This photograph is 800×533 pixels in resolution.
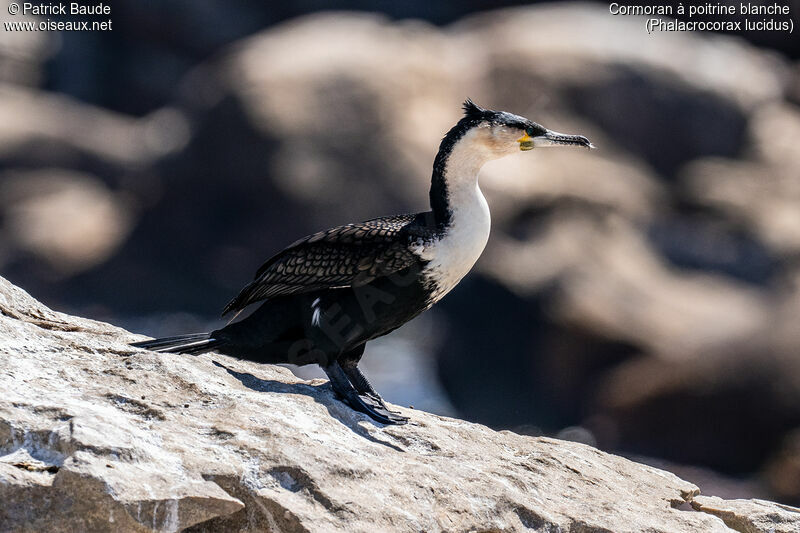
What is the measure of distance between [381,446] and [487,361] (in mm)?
9975

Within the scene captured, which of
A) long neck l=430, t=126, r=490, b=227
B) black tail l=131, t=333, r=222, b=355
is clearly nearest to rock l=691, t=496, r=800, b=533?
long neck l=430, t=126, r=490, b=227

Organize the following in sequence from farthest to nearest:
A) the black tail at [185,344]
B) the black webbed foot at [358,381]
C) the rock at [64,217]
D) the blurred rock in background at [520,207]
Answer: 1. the rock at [64,217]
2. the blurred rock in background at [520,207]
3. the black webbed foot at [358,381]
4. the black tail at [185,344]

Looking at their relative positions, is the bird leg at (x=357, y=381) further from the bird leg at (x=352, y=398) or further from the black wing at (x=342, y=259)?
the black wing at (x=342, y=259)

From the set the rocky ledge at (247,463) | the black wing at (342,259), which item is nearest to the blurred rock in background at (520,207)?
the rocky ledge at (247,463)

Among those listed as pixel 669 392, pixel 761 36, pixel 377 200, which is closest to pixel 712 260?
pixel 669 392

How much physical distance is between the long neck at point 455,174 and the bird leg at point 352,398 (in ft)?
3.03

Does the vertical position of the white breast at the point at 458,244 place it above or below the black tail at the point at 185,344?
above

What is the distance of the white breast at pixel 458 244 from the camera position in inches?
217

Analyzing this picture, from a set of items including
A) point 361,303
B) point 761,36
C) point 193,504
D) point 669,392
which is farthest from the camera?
point 761,36

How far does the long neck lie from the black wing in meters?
0.19

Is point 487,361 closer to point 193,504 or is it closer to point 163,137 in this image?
point 163,137

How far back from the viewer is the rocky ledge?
165 inches

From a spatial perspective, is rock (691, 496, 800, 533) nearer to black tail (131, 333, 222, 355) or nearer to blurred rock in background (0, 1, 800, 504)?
black tail (131, 333, 222, 355)

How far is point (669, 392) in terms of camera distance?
14.0 m
